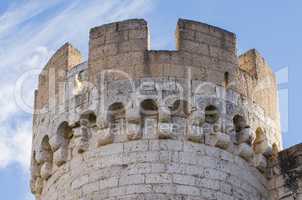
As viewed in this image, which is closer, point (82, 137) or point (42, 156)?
point (82, 137)

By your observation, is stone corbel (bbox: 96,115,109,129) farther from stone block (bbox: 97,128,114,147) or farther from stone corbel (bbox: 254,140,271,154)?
stone corbel (bbox: 254,140,271,154)

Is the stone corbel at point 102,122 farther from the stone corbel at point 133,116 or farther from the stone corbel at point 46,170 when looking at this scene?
the stone corbel at point 46,170

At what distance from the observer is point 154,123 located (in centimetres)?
1183

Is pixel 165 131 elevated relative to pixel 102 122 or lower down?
lower down

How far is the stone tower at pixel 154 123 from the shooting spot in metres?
11.5

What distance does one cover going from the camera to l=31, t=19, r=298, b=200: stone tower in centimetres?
1154

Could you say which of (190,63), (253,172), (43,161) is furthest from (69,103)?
(253,172)

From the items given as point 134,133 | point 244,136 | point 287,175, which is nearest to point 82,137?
point 134,133

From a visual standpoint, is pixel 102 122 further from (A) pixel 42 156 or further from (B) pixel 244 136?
(B) pixel 244 136

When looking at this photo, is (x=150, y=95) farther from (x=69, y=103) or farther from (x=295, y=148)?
(x=295, y=148)

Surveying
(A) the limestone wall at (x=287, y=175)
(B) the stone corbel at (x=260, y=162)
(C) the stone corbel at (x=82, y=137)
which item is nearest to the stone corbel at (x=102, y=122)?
(C) the stone corbel at (x=82, y=137)

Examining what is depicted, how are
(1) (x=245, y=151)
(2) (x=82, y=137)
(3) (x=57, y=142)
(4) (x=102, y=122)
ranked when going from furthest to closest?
1. (3) (x=57, y=142)
2. (1) (x=245, y=151)
3. (2) (x=82, y=137)
4. (4) (x=102, y=122)

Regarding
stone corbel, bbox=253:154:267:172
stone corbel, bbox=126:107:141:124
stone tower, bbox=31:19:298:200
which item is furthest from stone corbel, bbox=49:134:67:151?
stone corbel, bbox=253:154:267:172

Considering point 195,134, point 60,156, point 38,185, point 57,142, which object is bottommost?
point 38,185
